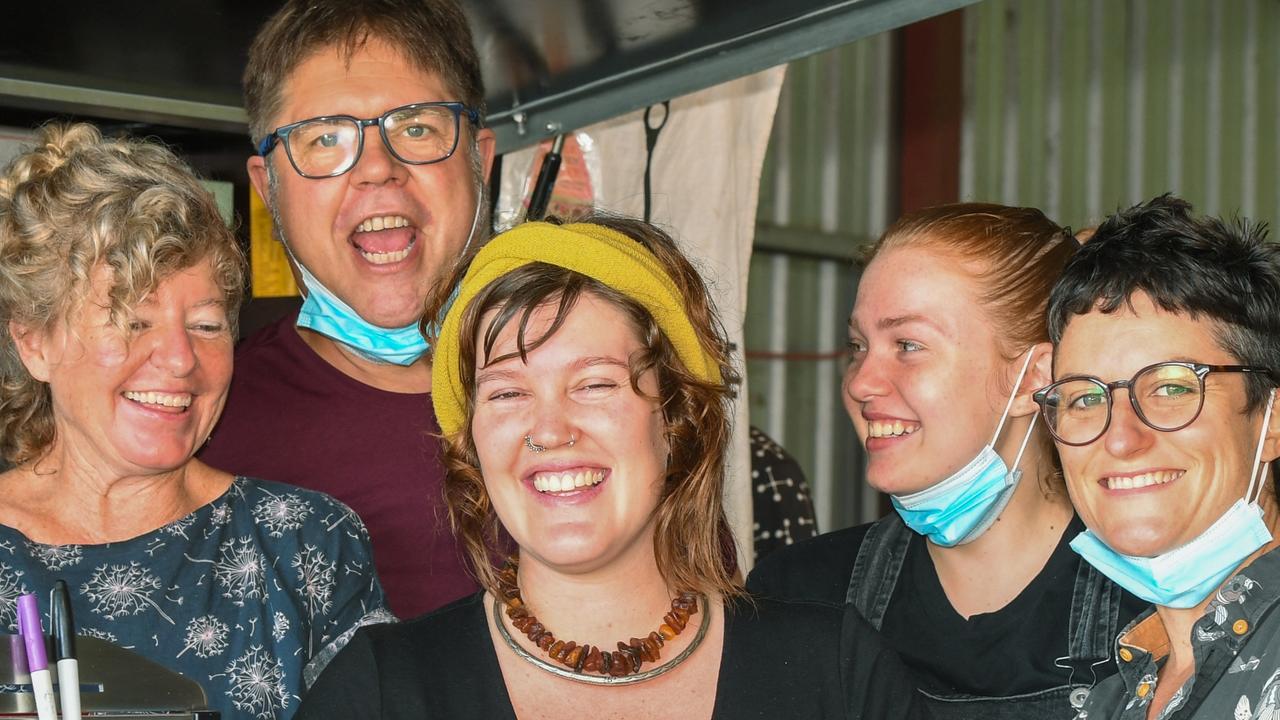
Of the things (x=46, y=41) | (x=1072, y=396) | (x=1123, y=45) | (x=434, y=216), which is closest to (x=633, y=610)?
(x=1072, y=396)

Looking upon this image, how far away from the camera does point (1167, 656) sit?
199 cm

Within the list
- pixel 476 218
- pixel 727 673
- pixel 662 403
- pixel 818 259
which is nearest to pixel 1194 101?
pixel 818 259

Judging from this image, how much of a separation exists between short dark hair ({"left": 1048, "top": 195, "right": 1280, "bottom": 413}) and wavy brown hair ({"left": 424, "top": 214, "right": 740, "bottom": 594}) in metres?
0.54

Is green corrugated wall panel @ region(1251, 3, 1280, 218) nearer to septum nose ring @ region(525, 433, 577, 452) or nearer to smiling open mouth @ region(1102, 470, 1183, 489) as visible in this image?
smiling open mouth @ region(1102, 470, 1183, 489)

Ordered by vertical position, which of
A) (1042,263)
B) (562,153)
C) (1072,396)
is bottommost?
(1072,396)

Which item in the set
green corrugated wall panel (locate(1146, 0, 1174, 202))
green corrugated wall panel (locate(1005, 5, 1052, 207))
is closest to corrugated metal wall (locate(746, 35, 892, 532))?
green corrugated wall panel (locate(1005, 5, 1052, 207))

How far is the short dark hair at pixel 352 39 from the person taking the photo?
2.42m

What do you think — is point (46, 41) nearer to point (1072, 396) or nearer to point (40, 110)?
point (40, 110)

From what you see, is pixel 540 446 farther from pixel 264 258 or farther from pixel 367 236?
pixel 264 258

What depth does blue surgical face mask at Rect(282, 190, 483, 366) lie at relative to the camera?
8.27 ft

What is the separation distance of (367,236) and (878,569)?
110 cm

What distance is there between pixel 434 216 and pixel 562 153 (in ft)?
2.12

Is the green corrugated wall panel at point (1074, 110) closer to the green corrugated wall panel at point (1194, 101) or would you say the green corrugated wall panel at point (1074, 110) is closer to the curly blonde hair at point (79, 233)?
the green corrugated wall panel at point (1194, 101)

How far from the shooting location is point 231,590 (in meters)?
2.06
